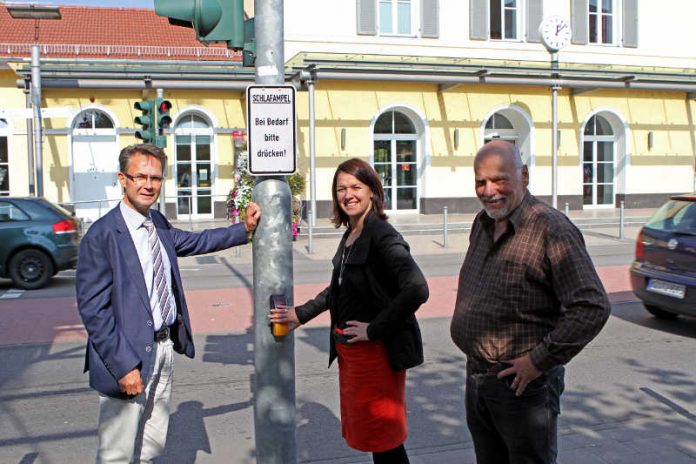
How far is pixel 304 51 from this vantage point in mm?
A: 23500

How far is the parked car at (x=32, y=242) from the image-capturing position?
12562 mm

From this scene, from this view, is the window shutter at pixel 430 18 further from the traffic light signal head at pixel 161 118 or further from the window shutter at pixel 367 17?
the traffic light signal head at pixel 161 118

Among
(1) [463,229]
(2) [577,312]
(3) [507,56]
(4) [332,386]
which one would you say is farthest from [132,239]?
(3) [507,56]

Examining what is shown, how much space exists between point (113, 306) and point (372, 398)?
126cm

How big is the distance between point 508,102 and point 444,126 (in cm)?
257

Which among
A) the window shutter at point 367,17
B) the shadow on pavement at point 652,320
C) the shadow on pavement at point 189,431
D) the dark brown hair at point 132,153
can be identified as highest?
the window shutter at point 367,17

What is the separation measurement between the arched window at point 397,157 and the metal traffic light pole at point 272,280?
21.3 meters

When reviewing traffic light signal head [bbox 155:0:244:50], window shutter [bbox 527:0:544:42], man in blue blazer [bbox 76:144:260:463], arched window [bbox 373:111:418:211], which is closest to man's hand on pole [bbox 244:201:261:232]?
man in blue blazer [bbox 76:144:260:463]

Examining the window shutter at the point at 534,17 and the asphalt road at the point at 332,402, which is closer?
the asphalt road at the point at 332,402

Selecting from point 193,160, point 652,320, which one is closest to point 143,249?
point 652,320

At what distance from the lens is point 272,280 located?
346 cm

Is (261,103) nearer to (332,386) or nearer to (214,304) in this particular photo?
(332,386)

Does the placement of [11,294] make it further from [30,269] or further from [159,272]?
[159,272]

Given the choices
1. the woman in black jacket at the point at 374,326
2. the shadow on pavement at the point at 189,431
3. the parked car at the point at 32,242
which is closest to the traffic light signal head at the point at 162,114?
the parked car at the point at 32,242
